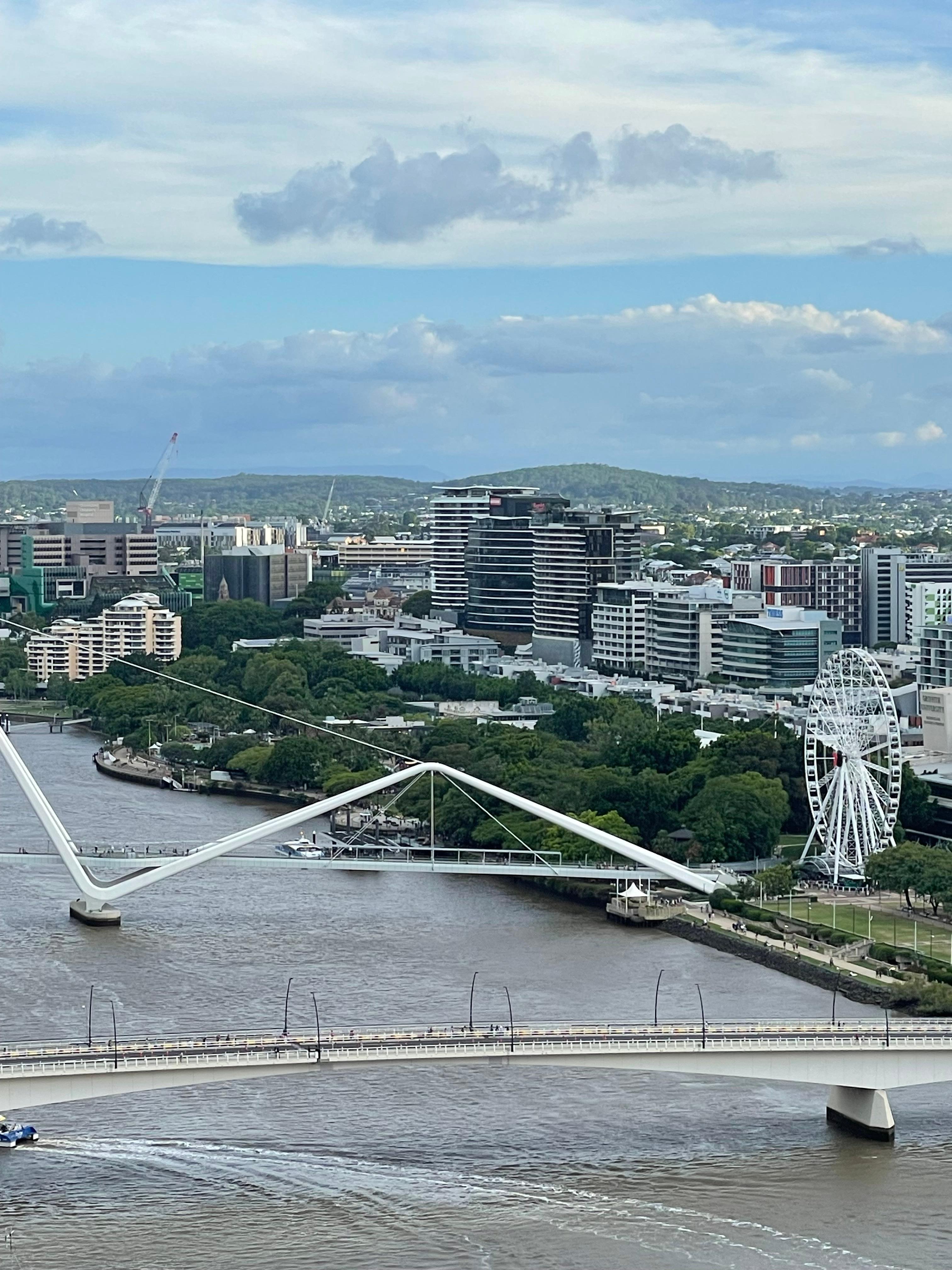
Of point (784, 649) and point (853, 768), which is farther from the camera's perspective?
point (784, 649)

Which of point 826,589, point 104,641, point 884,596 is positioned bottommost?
point 104,641

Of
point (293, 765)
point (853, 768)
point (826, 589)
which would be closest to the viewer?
point (853, 768)

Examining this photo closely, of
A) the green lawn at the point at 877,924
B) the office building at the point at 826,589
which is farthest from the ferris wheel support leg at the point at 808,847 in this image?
the office building at the point at 826,589

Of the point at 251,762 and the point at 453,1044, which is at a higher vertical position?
the point at 453,1044

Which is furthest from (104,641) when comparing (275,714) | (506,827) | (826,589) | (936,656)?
(506,827)

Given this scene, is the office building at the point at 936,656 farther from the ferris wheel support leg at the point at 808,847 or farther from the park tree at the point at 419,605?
the park tree at the point at 419,605

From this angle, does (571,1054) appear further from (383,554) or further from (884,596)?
(383,554)

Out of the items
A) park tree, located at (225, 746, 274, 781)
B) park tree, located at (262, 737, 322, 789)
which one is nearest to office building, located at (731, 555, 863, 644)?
park tree, located at (225, 746, 274, 781)

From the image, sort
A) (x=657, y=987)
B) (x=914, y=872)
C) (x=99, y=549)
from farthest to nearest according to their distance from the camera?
(x=99, y=549) < (x=914, y=872) < (x=657, y=987)
